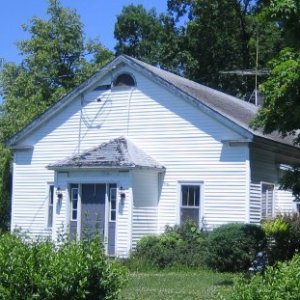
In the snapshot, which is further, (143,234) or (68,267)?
(143,234)

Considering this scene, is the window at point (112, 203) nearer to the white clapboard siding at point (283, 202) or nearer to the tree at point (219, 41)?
the white clapboard siding at point (283, 202)

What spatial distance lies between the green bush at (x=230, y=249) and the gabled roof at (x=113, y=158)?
3905mm

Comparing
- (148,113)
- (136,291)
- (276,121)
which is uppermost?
(148,113)

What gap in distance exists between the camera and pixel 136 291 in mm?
14602

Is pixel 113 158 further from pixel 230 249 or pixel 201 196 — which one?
pixel 230 249

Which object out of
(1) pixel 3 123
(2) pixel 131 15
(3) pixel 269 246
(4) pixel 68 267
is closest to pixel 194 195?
(3) pixel 269 246

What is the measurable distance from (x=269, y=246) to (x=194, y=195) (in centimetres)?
311

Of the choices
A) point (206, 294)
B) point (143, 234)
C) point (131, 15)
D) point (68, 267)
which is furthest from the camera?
point (131, 15)

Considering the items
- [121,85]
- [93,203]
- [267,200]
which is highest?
[121,85]

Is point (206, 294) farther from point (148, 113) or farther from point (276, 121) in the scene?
point (148, 113)

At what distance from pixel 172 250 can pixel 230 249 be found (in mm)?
2307

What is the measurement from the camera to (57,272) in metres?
9.14

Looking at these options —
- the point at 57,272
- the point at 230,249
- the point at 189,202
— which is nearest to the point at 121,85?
the point at 189,202

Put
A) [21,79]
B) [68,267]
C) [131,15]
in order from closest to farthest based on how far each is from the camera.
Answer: [68,267] → [21,79] → [131,15]
